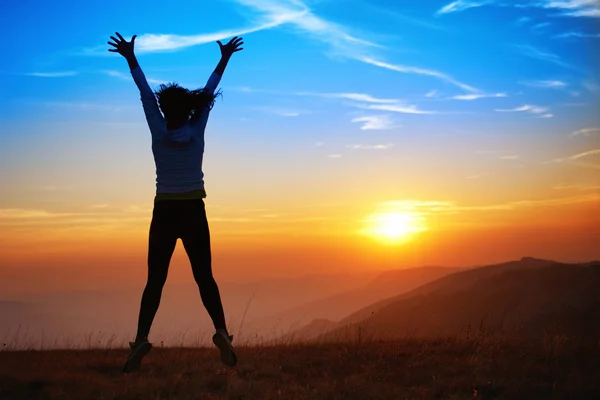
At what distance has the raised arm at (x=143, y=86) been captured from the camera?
7.75 meters

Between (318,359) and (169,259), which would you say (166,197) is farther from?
(318,359)

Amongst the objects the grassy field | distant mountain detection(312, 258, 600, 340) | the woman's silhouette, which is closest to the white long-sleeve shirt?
the woman's silhouette

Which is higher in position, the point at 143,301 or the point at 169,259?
the point at 169,259

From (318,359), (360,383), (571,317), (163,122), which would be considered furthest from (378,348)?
(571,317)

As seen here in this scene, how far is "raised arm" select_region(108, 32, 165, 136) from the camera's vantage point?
305 inches

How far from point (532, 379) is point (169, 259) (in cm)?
469

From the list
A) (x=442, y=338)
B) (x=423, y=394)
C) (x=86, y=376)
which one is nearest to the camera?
(x=423, y=394)

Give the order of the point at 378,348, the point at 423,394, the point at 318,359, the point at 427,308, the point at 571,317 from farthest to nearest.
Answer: the point at 427,308, the point at 571,317, the point at 378,348, the point at 318,359, the point at 423,394

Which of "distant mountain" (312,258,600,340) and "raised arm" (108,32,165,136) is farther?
"distant mountain" (312,258,600,340)

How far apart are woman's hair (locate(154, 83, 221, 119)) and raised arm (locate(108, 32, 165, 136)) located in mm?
112

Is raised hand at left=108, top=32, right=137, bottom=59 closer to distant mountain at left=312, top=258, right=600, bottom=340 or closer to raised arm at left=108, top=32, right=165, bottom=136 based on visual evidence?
raised arm at left=108, top=32, right=165, bottom=136

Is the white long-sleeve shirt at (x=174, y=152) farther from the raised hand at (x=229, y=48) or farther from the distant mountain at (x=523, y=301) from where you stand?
the distant mountain at (x=523, y=301)

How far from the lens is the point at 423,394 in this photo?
22.9 feet

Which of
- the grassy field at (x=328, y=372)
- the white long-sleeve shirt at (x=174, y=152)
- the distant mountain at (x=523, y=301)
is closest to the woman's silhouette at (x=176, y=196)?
the white long-sleeve shirt at (x=174, y=152)
